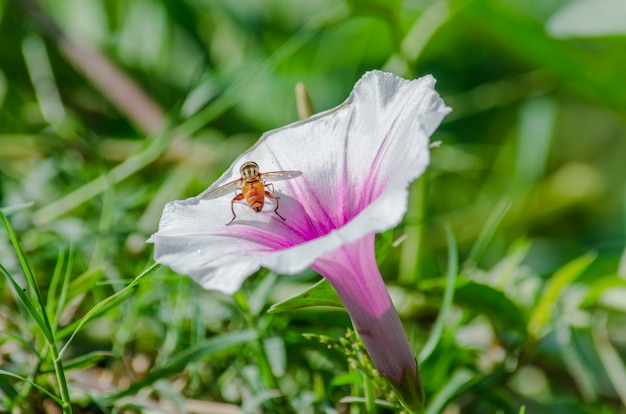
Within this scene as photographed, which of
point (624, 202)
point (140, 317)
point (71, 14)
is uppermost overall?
point (71, 14)

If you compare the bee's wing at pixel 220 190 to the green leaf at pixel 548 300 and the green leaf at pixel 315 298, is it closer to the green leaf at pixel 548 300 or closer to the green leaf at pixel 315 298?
the green leaf at pixel 315 298

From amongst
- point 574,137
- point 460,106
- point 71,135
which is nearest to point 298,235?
point 71,135

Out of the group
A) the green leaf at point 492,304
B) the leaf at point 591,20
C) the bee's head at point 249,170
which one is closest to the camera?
the bee's head at point 249,170

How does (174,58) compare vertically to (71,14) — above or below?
below

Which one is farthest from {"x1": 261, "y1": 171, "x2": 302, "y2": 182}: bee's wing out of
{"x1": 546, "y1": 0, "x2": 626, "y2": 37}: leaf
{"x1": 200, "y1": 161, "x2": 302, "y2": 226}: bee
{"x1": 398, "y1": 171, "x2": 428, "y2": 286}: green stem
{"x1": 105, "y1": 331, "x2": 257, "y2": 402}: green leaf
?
{"x1": 546, "y1": 0, "x2": 626, "y2": 37}: leaf

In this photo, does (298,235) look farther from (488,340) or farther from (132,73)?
(132,73)

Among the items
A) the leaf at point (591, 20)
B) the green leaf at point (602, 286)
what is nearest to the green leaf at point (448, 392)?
the green leaf at point (602, 286)

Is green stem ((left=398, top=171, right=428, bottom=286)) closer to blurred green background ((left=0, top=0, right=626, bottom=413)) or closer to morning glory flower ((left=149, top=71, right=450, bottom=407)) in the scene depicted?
blurred green background ((left=0, top=0, right=626, bottom=413))

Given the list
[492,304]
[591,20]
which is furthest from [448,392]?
[591,20]
